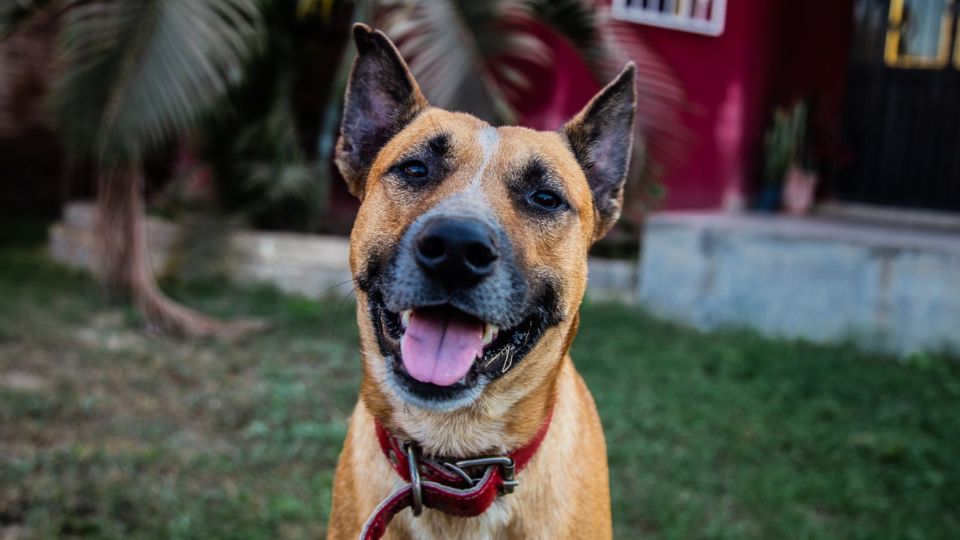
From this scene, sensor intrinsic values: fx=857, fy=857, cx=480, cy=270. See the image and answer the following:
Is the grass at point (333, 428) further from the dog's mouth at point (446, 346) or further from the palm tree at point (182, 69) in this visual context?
the dog's mouth at point (446, 346)

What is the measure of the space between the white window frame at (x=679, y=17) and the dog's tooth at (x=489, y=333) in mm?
5740

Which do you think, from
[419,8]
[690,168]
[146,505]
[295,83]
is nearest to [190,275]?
[295,83]

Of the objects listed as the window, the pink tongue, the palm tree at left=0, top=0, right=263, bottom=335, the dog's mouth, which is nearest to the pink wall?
the window

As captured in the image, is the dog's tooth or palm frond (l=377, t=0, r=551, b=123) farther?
palm frond (l=377, t=0, r=551, b=123)

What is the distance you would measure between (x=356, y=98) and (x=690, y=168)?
612 centimetres

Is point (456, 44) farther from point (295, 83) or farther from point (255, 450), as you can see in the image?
point (295, 83)

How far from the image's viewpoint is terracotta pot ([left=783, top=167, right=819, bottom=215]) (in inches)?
335

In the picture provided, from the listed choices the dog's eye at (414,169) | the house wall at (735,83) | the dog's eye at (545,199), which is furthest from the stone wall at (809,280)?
the dog's eye at (414,169)

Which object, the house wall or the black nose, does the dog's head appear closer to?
the black nose

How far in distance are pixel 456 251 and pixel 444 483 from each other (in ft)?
1.91

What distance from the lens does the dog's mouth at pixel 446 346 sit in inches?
79.5

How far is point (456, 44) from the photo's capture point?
17.1 feet

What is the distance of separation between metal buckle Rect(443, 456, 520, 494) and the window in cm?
813

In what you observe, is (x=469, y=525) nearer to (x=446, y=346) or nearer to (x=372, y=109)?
(x=446, y=346)
